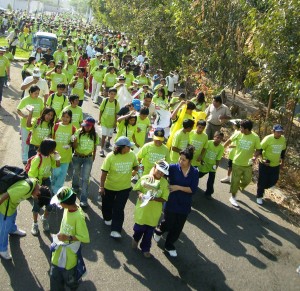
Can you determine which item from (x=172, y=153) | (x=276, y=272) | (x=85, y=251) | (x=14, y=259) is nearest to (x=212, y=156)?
(x=172, y=153)

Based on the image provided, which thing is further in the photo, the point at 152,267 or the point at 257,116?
the point at 257,116

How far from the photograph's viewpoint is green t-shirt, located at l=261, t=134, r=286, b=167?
8.08 m

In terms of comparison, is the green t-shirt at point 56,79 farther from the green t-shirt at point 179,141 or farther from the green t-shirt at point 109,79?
the green t-shirt at point 179,141

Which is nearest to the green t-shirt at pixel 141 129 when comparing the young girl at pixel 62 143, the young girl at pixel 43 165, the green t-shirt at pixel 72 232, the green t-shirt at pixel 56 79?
the young girl at pixel 62 143

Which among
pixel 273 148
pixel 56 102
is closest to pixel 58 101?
pixel 56 102

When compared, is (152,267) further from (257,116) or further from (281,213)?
(257,116)

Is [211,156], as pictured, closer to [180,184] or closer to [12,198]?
[180,184]

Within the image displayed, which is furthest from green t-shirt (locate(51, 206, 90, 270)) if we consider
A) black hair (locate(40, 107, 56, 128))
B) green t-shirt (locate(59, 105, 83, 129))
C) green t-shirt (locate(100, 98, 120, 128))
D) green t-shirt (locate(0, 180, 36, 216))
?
green t-shirt (locate(100, 98, 120, 128))

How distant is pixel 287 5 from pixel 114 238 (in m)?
6.07

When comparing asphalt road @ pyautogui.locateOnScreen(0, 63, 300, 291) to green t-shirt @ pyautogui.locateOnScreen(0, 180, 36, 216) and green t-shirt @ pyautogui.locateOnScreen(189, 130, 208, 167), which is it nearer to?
green t-shirt @ pyautogui.locateOnScreen(0, 180, 36, 216)

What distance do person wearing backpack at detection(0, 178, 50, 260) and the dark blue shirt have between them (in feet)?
5.90

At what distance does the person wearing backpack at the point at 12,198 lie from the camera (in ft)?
15.0

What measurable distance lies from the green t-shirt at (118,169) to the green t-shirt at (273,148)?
3.58m

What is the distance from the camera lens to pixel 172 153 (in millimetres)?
7324
